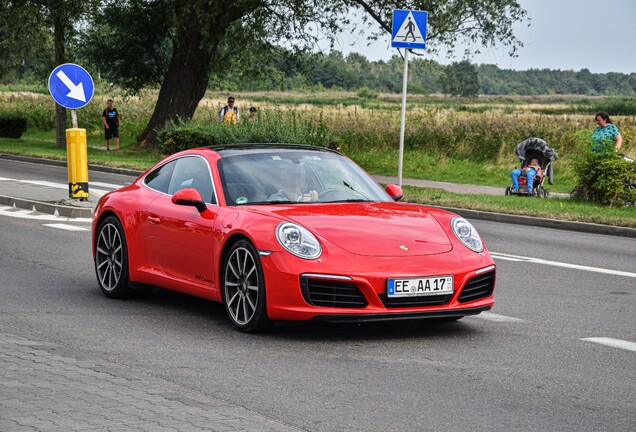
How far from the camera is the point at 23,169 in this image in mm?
29797

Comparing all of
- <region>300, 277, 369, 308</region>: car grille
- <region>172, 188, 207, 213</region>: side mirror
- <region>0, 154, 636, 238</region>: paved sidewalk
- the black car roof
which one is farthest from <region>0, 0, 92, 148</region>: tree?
<region>300, 277, 369, 308</region>: car grille

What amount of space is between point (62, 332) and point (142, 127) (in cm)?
3768

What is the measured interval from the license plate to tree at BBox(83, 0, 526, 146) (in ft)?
79.5

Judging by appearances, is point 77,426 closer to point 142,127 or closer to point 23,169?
point 23,169

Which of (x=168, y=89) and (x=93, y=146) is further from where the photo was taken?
(x=93, y=146)

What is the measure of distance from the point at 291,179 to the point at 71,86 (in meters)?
10.4

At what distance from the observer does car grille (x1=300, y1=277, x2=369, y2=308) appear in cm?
784

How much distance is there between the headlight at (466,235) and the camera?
8.43 meters

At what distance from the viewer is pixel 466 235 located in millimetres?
8492

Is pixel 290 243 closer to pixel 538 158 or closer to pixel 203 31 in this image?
pixel 538 158

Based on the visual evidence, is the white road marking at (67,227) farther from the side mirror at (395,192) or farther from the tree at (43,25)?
the tree at (43,25)

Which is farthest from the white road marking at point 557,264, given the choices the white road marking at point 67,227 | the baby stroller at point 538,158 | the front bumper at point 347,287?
the baby stroller at point 538,158

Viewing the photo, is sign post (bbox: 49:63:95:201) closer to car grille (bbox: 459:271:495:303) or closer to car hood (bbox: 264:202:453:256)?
car hood (bbox: 264:202:453:256)

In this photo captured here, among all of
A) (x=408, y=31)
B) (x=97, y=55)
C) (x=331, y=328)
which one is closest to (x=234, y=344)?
(x=331, y=328)
